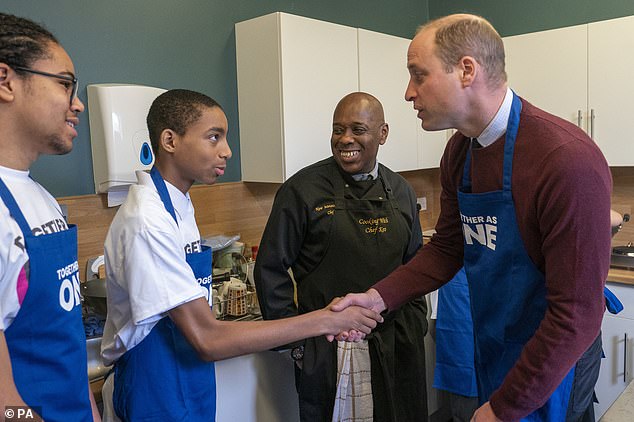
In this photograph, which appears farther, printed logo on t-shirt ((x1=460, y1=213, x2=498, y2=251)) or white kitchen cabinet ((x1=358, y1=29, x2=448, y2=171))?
white kitchen cabinet ((x1=358, y1=29, x2=448, y2=171))

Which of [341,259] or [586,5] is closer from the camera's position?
[341,259]

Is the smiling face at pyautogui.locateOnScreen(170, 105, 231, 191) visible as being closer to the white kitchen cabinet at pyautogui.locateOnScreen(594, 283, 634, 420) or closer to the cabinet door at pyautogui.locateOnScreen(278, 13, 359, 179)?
the cabinet door at pyautogui.locateOnScreen(278, 13, 359, 179)

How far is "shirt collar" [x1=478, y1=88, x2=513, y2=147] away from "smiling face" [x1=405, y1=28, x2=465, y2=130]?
0.07 metres

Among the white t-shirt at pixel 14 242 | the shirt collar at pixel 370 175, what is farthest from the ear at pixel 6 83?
the shirt collar at pixel 370 175

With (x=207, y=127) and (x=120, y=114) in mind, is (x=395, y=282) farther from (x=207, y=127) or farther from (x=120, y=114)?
Answer: (x=120, y=114)

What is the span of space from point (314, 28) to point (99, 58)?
894 millimetres

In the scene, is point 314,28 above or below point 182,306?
above

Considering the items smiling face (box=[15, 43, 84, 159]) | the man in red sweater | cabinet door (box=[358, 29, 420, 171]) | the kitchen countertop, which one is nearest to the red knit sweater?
the man in red sweater

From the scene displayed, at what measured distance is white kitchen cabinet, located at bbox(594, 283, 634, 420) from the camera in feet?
8.10

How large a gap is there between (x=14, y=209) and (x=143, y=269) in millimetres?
313

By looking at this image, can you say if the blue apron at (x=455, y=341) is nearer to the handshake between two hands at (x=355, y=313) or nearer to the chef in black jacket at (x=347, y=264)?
the chef in black jacket at (x=347, y=264)

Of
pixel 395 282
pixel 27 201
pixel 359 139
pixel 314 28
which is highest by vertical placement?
pixel 314 28

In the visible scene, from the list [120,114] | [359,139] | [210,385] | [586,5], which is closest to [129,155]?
[120,114]

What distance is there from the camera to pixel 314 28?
2414 mm
